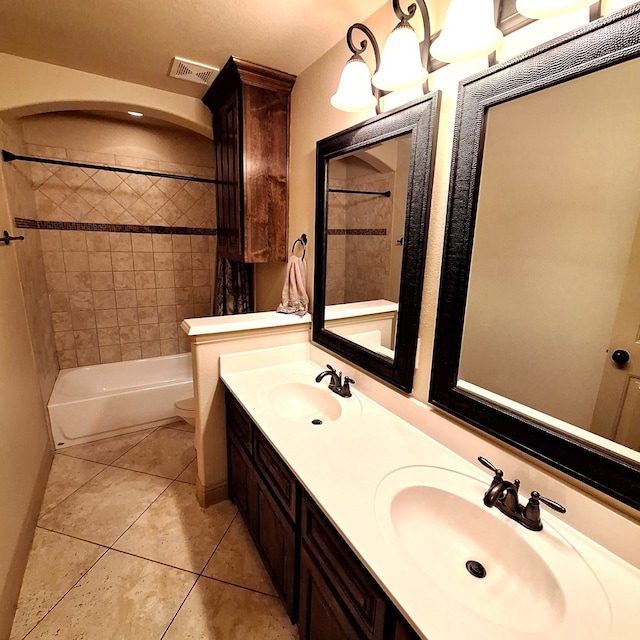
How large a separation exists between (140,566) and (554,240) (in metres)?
2.10

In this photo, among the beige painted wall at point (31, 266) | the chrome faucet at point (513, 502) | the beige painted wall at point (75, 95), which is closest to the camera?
the chrome faucet at point (513, 502)

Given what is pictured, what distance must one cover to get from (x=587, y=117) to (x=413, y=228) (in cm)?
50

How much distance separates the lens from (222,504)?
1891 mm

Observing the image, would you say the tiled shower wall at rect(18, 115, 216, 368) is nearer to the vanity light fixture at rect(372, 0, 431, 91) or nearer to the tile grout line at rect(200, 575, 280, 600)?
the tile grout line at rect(200, 575, 280, 600)

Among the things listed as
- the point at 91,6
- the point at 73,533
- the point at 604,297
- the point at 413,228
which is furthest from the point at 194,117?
the point at 73,533

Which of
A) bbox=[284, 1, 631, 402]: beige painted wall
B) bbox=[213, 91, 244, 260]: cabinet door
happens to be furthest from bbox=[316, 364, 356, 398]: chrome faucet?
bbox=[213, 91, 244, 260]: cabinet door

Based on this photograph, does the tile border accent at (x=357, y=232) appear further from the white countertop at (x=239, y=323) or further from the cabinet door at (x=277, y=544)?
the cabinet door at (x=277, y=544)

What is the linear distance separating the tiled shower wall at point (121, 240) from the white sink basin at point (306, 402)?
81.2 inches

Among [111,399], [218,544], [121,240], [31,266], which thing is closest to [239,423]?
[218,544]

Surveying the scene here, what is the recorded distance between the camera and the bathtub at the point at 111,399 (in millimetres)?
2395

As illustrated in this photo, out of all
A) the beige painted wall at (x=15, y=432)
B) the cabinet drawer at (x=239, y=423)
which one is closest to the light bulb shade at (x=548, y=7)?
the cabinet drawer at (x=239, y=423)

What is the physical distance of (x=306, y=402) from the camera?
1.61 metres

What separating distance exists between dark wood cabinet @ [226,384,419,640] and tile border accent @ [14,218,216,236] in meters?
2.10

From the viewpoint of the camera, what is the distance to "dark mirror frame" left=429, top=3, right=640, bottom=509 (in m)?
0.70
